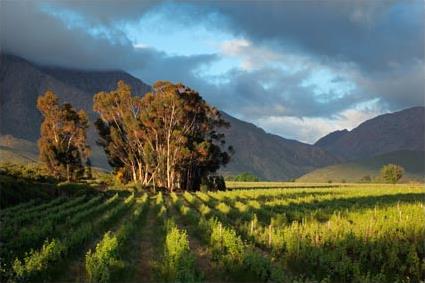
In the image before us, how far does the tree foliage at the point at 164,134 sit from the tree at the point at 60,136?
12.4ft

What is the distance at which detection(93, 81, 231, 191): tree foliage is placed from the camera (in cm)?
8069

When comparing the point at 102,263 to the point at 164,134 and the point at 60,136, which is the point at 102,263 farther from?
the point at 60,136

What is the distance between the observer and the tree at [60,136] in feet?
287

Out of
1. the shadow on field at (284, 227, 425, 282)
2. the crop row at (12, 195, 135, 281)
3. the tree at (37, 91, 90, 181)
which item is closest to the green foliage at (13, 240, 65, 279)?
the crop row at (12, 195, 135, 281)

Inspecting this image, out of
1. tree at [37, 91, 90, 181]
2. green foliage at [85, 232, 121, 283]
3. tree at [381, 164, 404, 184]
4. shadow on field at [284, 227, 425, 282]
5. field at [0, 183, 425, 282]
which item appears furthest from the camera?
tree at [381, 164, 404, 184]

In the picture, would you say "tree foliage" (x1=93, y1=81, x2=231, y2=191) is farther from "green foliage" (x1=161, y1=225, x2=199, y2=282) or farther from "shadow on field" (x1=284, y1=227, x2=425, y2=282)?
"green foliage" (x1=161, y1=225, x2=199, y2=282)

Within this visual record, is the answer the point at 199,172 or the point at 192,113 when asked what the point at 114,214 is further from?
the point at 199,172

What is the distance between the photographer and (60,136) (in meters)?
89.4

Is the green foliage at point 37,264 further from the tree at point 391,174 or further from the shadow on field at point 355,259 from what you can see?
the tree at point 391,174

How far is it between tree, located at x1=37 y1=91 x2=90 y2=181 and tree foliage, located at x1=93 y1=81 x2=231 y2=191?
377cm

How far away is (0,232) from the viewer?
25203 mm

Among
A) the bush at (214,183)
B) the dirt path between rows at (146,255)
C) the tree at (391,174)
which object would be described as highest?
the tree at (391,174)

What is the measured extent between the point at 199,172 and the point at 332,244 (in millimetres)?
67585

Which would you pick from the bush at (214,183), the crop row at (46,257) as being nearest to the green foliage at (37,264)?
the crop row at (46,257)
